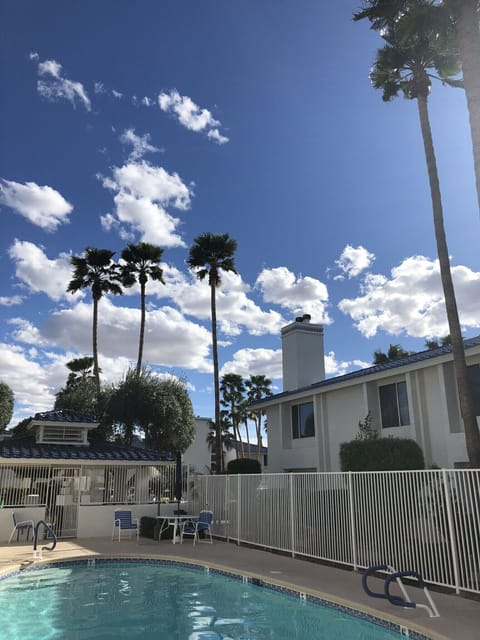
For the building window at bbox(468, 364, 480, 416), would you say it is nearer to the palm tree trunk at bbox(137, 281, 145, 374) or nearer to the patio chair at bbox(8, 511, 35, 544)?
the patio chair at bbox(8, 511, 35, 544)

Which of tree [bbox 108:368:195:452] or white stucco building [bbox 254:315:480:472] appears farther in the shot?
tree [bbox 108:368:195:452]

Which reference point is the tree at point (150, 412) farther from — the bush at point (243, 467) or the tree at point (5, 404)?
the tree at point (5, 404)

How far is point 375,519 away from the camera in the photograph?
33.4 feet

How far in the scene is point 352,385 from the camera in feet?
60.6

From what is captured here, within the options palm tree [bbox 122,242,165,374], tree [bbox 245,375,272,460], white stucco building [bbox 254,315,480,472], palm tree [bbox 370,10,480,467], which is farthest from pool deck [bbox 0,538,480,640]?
tree [bbox 245,375,272,460]

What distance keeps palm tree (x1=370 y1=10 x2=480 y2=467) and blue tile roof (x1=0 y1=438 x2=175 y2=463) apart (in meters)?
11.9

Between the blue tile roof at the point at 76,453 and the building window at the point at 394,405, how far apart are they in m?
8.41

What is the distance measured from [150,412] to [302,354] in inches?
417

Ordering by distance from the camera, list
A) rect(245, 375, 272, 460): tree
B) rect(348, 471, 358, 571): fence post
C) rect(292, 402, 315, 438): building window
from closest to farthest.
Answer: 1. rect(348, 471, 358, 571): fence post
2. rect(292, 402, 315, 438): building window
3. rect(245, 375, 272, 460): tree

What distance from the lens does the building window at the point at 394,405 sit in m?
16.8

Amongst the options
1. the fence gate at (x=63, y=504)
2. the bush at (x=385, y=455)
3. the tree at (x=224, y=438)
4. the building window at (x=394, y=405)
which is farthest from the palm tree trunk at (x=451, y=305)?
the tree at (x=224, y=438)

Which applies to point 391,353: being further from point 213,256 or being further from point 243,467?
point 243,467

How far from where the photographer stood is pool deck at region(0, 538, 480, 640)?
6.99 metres

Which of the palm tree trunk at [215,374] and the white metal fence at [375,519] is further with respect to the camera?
the palm tree trunk at [215,374]
